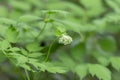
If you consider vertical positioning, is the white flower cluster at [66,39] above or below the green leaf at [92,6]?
above

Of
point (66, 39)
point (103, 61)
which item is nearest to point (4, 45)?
point (66, 39)

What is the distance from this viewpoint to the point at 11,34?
5.34 feet

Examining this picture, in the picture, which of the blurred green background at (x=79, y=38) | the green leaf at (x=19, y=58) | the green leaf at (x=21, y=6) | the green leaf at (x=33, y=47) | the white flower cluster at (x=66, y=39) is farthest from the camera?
the green leaf at (x=21, y=6)

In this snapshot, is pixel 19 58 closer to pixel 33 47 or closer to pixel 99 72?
pixel 33 47

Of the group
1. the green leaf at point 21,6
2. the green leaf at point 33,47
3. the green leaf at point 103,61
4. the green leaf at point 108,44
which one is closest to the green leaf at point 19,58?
the green leaf at point 33,47

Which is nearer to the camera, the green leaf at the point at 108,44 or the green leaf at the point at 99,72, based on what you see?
the green leaf at the point at 99,72

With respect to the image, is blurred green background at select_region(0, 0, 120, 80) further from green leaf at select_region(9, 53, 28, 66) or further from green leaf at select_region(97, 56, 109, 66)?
green leaf at select_region(9, 53, 28, 66)

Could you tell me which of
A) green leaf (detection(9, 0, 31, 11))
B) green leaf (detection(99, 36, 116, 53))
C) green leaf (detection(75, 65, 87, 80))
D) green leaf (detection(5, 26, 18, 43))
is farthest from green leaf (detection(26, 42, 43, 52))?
green leaf (detection(9, 0, 31, 11))

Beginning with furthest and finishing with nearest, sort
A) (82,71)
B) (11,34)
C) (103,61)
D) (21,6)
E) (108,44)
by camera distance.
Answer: (21,6) → (108,44) → (103,61) → (82,71) → (11,34)

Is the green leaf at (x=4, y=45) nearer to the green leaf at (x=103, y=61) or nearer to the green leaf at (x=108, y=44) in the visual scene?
the green leaf at (x=103, y=61)

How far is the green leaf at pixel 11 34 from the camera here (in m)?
1.60

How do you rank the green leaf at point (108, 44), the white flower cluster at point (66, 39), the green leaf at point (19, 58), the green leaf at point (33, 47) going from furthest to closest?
the green leaf at point (108, 44)
the green leaf at point (33, 47)
the white flower cluster at point (66, 39)
the green leaf at point (19, 58)

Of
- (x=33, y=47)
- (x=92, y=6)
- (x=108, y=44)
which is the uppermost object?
(x=33, y=47)

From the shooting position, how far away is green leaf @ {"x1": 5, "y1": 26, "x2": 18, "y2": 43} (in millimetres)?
1599
